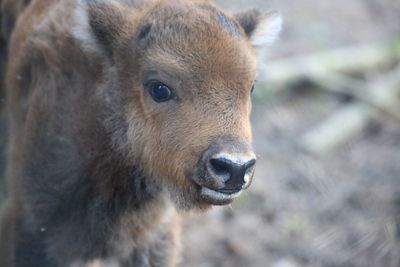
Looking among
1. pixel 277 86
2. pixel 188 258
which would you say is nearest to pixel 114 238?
pixel 188 258

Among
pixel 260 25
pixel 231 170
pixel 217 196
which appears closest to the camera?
pixel 231 170

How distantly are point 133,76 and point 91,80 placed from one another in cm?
37

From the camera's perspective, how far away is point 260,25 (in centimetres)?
590

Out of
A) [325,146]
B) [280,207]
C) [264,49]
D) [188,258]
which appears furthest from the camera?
[325,146]

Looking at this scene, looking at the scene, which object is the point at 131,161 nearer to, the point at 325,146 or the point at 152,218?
the point at 152,218

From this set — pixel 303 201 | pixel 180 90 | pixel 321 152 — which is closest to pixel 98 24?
pixel 180 90

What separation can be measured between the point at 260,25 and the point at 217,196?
4.90ft

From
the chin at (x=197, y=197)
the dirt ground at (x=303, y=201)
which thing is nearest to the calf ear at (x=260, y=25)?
the chin at (x=197, y=197)

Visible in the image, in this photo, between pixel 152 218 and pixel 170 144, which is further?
pixel 152 218

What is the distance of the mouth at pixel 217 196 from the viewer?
16.3ft

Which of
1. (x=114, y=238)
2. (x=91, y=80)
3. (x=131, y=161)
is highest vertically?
(x=91, y=80)

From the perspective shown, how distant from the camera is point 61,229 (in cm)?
573

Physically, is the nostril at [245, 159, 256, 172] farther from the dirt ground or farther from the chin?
the dirt ground

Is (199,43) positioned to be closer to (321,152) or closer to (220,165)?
(220,165)
